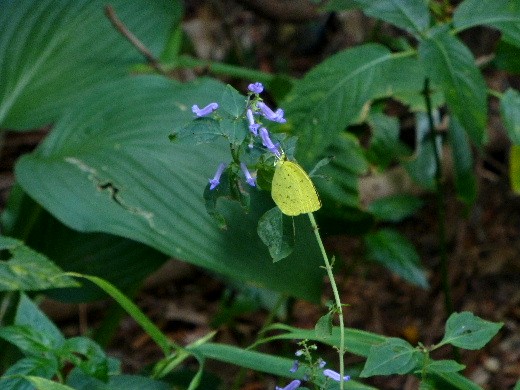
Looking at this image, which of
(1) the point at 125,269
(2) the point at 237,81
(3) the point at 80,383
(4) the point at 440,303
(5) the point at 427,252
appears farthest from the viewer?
(2) the point at 237,81

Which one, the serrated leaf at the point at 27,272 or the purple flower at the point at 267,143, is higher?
the purple flower at the point at 267,143

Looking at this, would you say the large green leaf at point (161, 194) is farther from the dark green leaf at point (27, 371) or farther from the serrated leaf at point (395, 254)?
the dark green leaf at point (27, 371)

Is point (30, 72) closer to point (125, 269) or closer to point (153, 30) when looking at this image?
point (153, 30)

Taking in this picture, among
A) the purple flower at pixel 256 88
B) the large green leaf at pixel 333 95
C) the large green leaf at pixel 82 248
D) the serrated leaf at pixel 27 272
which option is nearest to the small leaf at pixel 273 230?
the purple flower at pixel 256 88

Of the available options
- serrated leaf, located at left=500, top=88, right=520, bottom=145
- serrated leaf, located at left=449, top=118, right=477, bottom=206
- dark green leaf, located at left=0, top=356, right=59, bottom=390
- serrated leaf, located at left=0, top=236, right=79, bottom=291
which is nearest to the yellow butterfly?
dark green leaf, located at left=0, top=356, right=59, bottom=390

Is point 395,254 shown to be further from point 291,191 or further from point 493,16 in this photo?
point 291,191

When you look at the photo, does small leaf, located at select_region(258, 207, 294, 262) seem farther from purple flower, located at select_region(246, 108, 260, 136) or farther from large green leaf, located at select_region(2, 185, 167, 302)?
large green leaf, located at select_region(2, 185, 167, 302)

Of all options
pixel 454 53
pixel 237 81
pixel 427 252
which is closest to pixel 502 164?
pixel 427 252
